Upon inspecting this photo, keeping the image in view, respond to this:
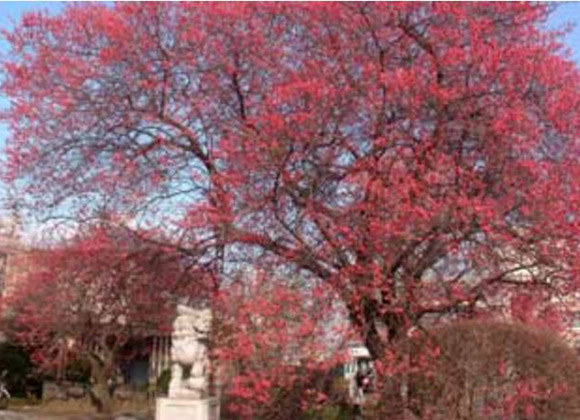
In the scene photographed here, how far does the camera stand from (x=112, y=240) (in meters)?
13.2

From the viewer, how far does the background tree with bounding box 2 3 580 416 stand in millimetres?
11266

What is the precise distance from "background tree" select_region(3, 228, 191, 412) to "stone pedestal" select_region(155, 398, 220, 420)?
10.3 feet

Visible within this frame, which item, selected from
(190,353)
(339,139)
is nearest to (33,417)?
(190,353)

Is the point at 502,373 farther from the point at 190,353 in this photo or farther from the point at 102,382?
the point at 102,382

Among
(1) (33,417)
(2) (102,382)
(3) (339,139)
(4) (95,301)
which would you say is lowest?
(1) (33,417)

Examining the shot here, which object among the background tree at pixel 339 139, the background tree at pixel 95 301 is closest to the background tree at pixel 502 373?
the background tree at pixel 339 139

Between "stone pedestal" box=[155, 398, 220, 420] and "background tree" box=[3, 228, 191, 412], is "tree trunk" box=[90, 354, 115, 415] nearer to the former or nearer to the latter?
"background tree" box=[3, 228, 191, 412]

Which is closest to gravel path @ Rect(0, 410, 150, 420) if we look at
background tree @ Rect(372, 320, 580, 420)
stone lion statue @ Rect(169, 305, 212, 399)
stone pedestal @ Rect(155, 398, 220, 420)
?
stone lion statue @ Rect(169, 305, 212, 399)

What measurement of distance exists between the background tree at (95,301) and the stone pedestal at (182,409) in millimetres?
3131

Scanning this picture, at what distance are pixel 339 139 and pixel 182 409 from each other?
466 centimetres

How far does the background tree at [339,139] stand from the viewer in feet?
37.0

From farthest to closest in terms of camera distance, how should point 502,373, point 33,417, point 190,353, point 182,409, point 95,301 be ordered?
point 33,417, point 95,301, point 190,353, point 182,409, point 502,373

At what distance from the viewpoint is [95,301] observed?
18.7 meters

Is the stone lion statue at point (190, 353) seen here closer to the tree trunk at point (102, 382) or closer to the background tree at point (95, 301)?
the background tree at point (95, 301)
